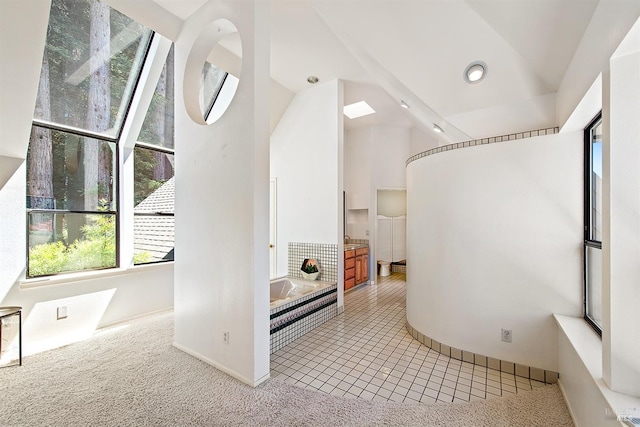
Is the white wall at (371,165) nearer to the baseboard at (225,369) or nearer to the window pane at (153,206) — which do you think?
the window pane at (153,206)

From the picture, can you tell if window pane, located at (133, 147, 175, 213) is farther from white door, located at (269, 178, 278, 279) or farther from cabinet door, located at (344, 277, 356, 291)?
cabinet door, located at (344, 277, 356, 291)

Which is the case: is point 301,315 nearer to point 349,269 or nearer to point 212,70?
point 349,269

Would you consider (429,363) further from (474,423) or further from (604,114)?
(604,114)

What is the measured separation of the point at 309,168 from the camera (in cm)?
435

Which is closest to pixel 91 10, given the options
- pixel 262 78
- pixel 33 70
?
pixel 33 70

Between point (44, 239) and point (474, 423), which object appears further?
point (44, 239)

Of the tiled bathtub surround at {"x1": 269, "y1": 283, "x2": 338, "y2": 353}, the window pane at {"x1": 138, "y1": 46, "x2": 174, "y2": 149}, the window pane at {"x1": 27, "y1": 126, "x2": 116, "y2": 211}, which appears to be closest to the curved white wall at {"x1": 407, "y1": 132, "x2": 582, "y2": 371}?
the tiled bathtub surround at {"x1": 269, "y1": 283, "x2": 338, "y2": 353}

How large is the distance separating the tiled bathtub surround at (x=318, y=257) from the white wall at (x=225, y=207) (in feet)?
6.01

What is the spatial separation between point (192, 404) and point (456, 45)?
359 centimetres

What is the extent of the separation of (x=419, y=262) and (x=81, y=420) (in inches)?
122

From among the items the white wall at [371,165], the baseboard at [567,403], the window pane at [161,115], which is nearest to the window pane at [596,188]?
the baseboard at [567,403]

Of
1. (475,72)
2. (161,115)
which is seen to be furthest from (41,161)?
(475,72)

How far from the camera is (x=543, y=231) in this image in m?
2.29

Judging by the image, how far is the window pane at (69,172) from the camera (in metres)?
2.97
